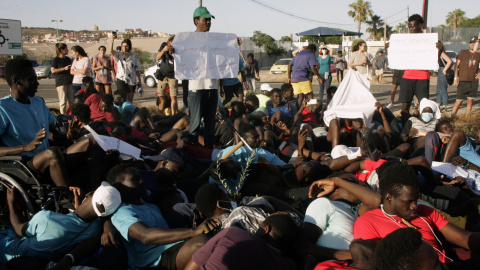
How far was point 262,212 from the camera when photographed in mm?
3533

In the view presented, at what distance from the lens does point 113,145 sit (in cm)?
482

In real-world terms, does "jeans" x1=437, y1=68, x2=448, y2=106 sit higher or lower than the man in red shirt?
higher

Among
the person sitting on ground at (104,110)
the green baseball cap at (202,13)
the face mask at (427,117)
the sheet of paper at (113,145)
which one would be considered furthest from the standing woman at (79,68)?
the face mask at (427,117)

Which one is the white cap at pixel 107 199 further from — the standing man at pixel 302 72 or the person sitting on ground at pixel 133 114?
the standing man at pixel 302 72

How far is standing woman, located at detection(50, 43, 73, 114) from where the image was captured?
10.1 m

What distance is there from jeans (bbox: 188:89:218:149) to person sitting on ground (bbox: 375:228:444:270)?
429 centimetres

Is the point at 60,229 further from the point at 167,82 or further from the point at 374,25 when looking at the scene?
the point at 374,25

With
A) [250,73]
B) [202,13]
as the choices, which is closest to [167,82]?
[202,13]

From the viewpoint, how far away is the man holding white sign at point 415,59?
26.2 ft

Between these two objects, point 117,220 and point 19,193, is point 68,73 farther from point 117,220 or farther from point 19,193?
point 117,220

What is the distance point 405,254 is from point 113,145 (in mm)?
3413

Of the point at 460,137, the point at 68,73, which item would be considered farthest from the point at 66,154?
the point at 68,73

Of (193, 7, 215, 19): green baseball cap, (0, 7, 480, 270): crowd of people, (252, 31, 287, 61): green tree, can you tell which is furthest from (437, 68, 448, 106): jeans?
(252, 31, 287, 61): green tree

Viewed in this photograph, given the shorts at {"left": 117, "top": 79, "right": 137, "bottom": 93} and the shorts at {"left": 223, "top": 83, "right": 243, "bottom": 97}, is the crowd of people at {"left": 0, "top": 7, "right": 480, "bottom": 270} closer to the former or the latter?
the shorts at {"left": 223, "top": 83, "right": 243, "bottom": 97}
